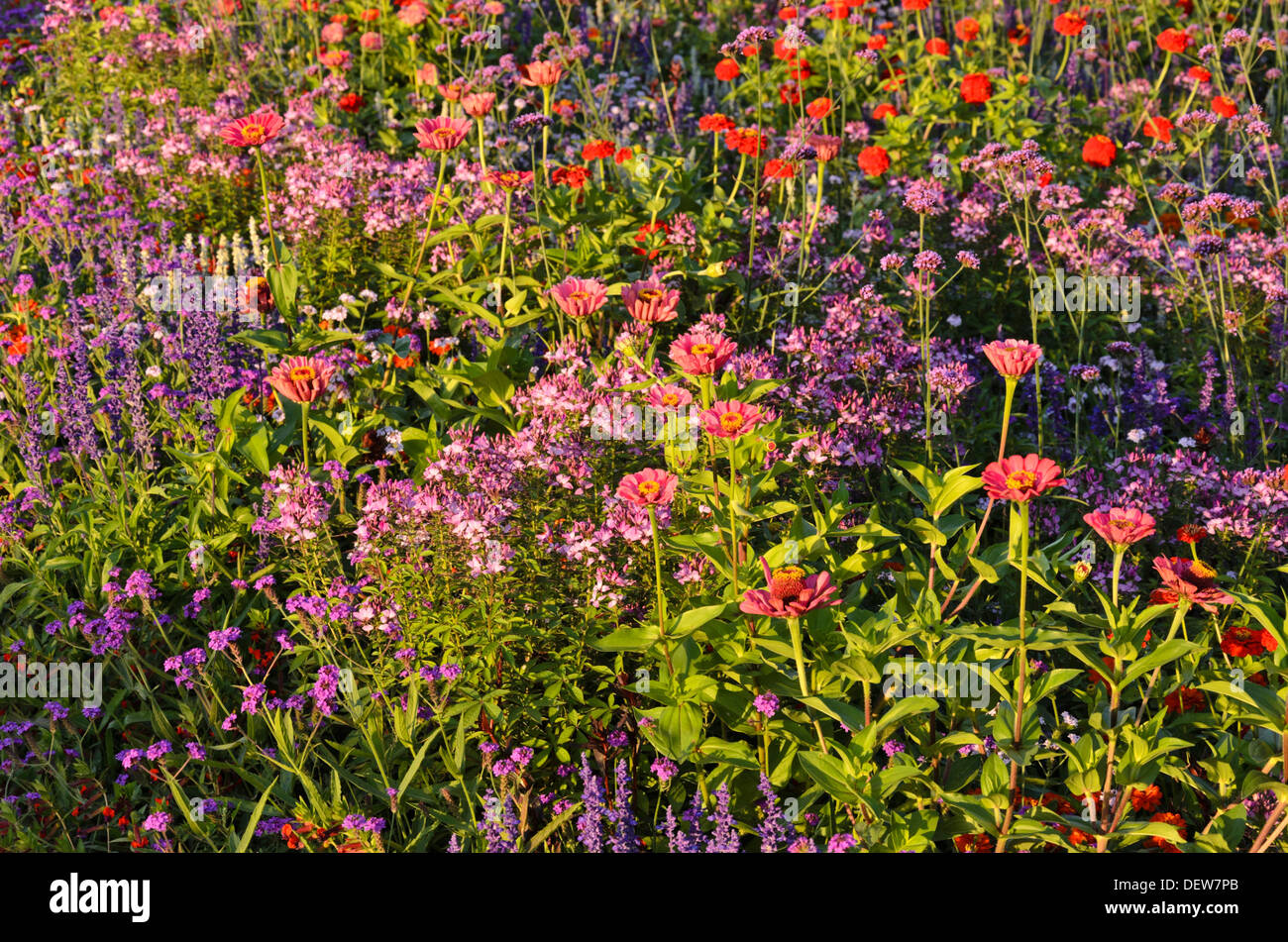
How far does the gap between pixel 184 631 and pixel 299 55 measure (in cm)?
484

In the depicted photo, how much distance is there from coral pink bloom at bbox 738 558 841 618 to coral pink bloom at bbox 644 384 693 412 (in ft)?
2.51

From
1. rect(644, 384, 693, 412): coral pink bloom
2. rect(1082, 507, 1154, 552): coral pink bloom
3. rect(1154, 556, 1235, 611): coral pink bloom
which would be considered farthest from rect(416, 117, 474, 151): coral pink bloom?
rect(1154, 556, 1235, 611): coral pink bloom

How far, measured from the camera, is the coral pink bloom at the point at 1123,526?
238 cm

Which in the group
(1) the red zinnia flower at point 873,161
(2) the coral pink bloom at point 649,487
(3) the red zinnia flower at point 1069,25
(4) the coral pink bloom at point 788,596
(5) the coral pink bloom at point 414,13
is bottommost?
(4) the coral pink bloom at point 788,596

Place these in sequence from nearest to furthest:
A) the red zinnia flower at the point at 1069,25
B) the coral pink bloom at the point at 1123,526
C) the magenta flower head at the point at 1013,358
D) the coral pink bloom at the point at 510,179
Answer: the coral pink bloom at the point at 1123,526
the magenta flower head at the point at 1013,358
the coral pink bloom at the point at 510,179
the red zinnia flower at the point at 1069,25

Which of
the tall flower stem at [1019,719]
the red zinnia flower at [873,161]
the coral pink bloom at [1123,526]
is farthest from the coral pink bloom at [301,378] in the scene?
the red zinnia flower at [873,161]

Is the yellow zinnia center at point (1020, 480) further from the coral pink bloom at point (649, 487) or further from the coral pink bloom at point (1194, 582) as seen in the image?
the coral pink bloom at point (649, 487)

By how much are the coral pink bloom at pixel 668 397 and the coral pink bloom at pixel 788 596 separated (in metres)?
0.77

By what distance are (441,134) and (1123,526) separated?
283 centimetres

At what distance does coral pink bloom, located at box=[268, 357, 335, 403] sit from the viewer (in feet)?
10.5

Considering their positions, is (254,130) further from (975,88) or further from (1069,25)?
(1069,25)

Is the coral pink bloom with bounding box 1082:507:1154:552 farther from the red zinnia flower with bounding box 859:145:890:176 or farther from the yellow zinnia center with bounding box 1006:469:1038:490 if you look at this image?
the red zinnia flower with bounding box 859:145:890:176

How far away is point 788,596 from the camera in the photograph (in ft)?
7.64

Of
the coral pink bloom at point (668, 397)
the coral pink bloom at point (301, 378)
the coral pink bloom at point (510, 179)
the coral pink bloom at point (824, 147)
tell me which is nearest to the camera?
the coral pink bloom at point (668, 397)
